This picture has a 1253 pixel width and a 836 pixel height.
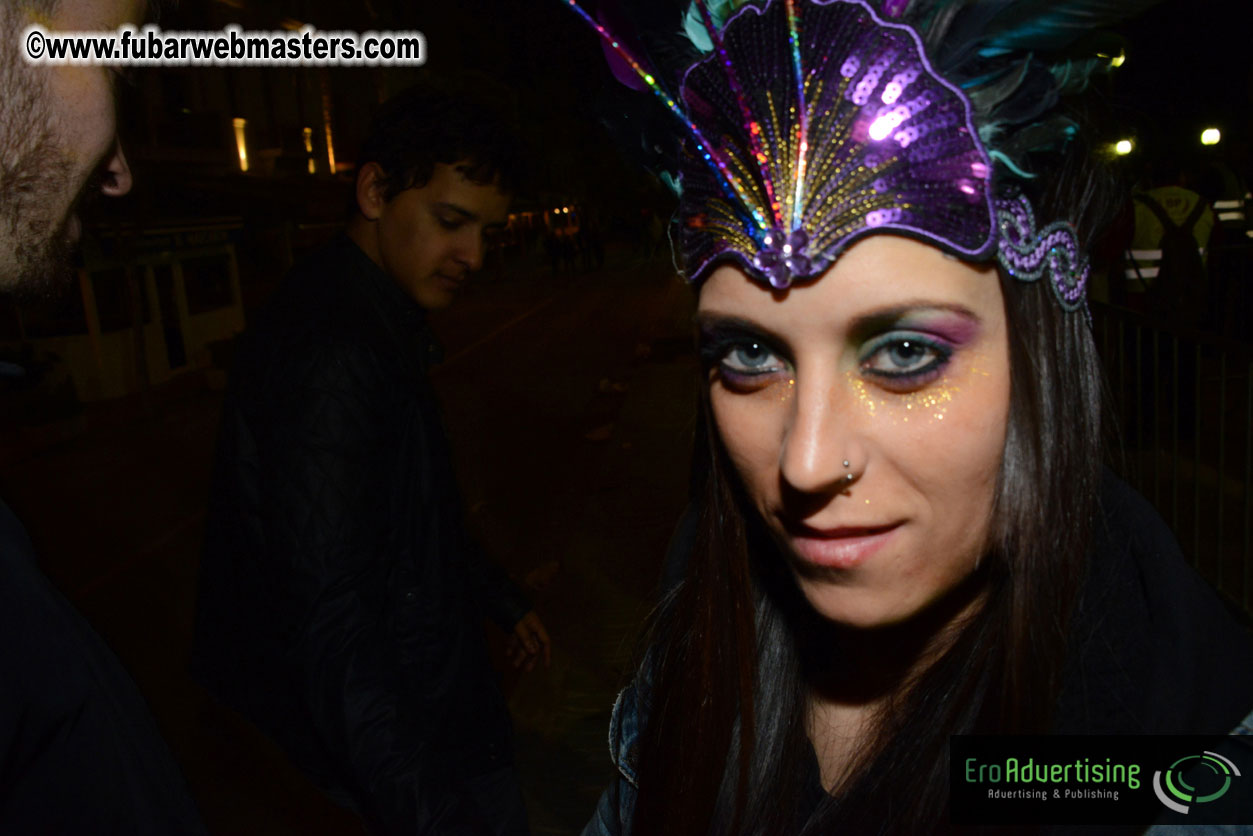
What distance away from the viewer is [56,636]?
1.33m

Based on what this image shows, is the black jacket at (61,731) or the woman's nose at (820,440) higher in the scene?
the woman's nose at (820,440)

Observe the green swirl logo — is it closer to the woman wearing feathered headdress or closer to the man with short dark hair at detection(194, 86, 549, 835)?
the woman wearing feathered headdress

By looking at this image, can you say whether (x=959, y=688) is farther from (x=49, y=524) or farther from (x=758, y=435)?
(x=49, y=524)

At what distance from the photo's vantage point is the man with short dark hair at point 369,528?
2.00m

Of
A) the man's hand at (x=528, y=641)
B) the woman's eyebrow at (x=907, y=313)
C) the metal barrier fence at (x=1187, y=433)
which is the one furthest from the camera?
the metal barrier fence at (x=1187, y=433)

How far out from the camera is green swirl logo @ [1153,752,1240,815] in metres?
1.01

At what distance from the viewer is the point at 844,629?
157 centimetres

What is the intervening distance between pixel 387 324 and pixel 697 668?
1.36 m

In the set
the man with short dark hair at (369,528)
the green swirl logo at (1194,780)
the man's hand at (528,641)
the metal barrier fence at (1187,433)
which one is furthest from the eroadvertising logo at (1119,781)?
the metal barrier fence at (1187,433)

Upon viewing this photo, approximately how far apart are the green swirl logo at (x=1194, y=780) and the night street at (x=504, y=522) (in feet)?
3.12

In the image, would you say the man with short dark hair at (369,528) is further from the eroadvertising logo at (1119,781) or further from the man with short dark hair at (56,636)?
the eroadvertising logo at (1119,781)

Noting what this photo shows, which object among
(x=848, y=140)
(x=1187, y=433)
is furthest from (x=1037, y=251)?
(x=1187, y=433)

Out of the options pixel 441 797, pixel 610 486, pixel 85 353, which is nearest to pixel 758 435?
pixel 441 797

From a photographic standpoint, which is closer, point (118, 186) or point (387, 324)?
point (118, 186)
